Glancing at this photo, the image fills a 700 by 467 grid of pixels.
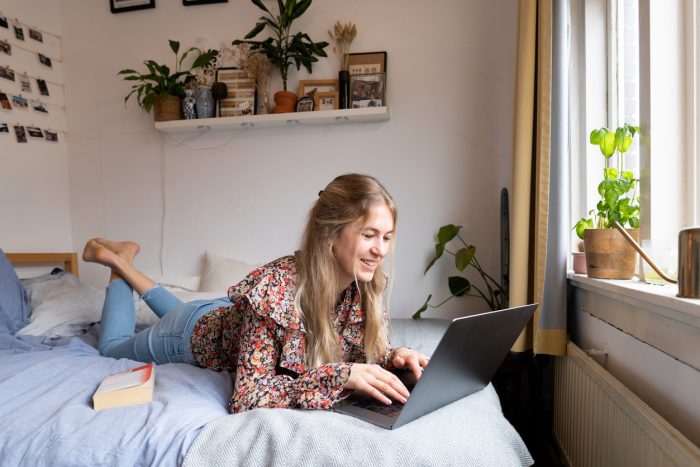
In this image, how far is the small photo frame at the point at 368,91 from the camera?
98.7 inches

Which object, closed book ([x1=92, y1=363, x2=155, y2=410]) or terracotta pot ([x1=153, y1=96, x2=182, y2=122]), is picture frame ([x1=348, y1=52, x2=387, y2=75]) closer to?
terracotta pot ([x1=153, y1=96, x2=182, y2=122])

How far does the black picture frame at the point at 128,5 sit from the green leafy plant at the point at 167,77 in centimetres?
32

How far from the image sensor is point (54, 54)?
2994 mm

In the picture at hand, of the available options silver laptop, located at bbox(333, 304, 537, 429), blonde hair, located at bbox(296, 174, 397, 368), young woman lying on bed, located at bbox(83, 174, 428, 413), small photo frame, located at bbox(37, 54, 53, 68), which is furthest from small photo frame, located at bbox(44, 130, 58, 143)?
silver laptop, located at bbox(333, 304, 537, 429)

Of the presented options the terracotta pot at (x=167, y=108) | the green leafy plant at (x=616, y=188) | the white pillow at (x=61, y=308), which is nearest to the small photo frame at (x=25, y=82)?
the terracotta pot at (x=167, y=108)

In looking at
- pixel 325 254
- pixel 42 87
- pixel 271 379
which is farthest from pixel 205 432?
pixel 42 87

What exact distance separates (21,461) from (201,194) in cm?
202

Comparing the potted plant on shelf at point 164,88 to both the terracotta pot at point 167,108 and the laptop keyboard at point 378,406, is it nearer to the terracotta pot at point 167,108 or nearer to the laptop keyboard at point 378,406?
the terracotta pot at point 167,108

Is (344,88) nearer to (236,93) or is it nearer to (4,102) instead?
(236,93)

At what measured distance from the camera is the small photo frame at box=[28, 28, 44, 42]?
2.85 m

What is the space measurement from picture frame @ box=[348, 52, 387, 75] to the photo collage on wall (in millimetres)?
1700

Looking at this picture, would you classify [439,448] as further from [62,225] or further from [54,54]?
[54,54]

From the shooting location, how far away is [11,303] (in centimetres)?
204

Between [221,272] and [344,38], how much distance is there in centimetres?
129
